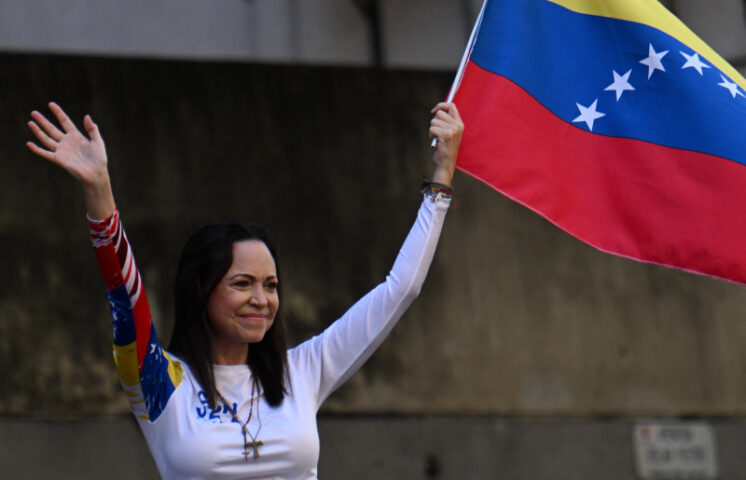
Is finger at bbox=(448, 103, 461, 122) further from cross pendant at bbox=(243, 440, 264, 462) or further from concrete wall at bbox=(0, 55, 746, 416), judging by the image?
concrete wall at bbox=(0, 55, 746, 416)

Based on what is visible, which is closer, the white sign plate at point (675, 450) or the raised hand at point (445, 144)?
the raised hand at point (445, 144)

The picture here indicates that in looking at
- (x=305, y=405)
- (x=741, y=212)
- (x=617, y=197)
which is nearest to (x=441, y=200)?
(x=305, y=405)

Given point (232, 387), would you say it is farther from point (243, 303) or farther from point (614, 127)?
point (614, 127)

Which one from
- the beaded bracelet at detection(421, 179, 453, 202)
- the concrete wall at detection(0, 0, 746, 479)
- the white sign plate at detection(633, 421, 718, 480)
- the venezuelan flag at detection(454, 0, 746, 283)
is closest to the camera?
the beaded bracelet at detection(421, 179, 453, 202)

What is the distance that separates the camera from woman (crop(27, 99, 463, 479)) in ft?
9.87

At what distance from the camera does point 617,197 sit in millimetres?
4176

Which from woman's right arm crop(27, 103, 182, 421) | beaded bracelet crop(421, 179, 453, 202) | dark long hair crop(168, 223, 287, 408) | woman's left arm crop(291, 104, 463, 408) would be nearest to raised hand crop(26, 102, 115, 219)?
woman's right arm crop(27, 103, 182, 421)

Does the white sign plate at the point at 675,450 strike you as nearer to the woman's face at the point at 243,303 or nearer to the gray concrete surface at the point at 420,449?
the gray concrete surface at the point at 420,449

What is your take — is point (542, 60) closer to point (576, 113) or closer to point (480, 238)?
point (576, 113)

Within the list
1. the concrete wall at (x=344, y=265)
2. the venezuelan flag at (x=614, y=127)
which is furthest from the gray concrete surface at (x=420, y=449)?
the venezuelan flag at (x=614, y=127)

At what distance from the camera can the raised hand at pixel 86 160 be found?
9.63 feet

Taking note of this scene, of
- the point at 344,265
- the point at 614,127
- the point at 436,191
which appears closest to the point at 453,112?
the point at 436,191

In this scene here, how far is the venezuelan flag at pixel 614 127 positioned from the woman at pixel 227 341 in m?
0.60

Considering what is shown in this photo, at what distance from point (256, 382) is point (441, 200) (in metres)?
0.71
